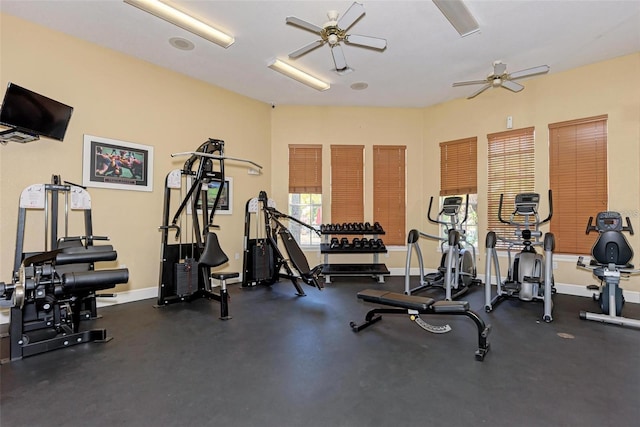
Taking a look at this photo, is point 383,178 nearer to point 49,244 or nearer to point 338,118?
point 338,118

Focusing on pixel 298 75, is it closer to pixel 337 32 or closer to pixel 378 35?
pixel 378 35

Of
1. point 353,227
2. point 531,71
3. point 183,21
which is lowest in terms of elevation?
point 353,227

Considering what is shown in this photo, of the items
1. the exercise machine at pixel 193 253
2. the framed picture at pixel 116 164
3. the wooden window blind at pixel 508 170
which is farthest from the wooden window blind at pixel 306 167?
the wooden window blind at pixel 508 170

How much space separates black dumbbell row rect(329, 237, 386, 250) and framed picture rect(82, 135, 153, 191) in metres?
3.29

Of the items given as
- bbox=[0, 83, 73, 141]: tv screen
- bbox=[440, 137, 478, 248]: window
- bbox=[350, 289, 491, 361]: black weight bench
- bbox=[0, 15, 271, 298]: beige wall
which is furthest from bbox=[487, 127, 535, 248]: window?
bbox=[0, 83, 73, 141]: tv screen

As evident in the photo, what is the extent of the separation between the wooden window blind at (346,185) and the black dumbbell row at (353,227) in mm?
428

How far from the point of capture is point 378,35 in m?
4.05

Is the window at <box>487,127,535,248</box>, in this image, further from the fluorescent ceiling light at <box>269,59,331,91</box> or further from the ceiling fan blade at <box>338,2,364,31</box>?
the ceiling fan blade at <box>338,2,364,31</box>

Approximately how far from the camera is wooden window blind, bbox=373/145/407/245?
6.70 metres

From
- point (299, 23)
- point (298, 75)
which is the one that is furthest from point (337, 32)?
point (298, 75)

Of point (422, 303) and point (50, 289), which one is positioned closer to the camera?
point (50, 289)

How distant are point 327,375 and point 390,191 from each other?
192 inches

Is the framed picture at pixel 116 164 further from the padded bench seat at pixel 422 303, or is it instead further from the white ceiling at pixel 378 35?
the padded bench seat at pixel 422 303

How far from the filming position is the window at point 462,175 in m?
6.10
